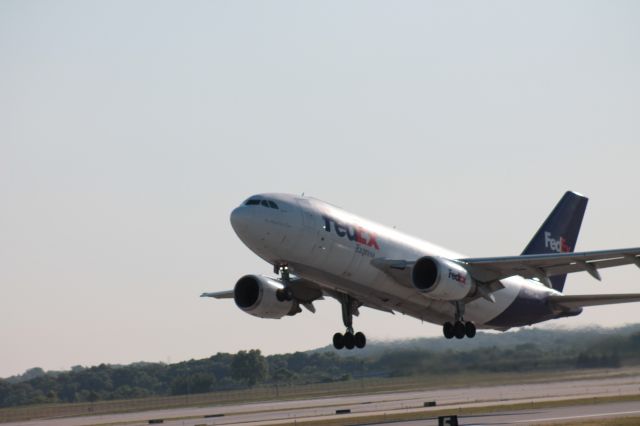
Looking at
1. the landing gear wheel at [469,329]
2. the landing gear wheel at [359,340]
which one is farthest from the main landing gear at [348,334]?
the landing gear wheel at [469,329]

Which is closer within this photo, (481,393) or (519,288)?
(519,288)

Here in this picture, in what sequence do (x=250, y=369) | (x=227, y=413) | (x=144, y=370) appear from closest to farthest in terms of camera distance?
1. (x=227, y=413)
2. (x=250, y=369)
3. (x=144, y=370)

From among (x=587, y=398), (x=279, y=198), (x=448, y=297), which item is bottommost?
(x=587, y=398)

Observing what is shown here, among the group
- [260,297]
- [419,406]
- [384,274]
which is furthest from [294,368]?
[384,274]

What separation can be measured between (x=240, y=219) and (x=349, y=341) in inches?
375

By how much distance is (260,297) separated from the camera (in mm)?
50875

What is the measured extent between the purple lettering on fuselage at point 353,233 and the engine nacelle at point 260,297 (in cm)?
642

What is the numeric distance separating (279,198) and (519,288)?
14.1 metres

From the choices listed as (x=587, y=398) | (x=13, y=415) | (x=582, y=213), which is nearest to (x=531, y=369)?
(x=587, y=398)

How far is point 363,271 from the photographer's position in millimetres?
45469

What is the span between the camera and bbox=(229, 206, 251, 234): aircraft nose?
43.4 m

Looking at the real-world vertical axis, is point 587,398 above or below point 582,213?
below

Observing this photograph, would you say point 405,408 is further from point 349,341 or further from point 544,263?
point 544,263

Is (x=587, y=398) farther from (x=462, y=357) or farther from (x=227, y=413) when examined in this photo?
(x=227, y=413)
